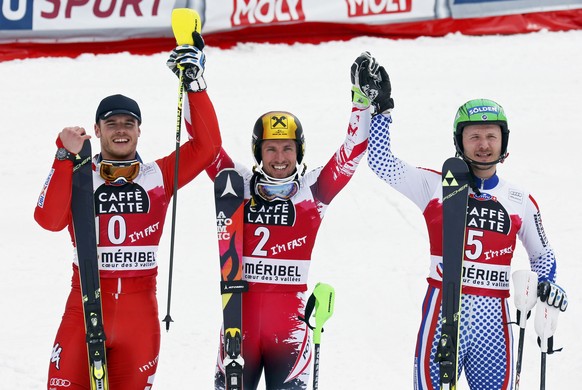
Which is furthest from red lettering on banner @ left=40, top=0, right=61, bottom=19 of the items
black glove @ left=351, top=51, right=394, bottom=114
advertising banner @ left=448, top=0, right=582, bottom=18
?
black glove @ left=351, top=51, right=394, bottom=114

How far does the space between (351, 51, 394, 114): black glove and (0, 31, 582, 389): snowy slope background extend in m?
2.58

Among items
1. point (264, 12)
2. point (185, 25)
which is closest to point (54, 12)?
point (264, 12)

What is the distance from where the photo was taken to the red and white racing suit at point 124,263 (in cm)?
517

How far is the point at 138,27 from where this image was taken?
12.2 m

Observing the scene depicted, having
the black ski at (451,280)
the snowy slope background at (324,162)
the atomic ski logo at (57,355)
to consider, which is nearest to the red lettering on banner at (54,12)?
the snowy slope background at (324,162)

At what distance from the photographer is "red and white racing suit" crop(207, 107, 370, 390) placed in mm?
5453

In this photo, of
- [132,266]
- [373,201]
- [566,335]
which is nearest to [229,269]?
[132,266]

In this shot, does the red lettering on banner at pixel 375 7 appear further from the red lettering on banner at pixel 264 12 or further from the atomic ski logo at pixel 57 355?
the atomic ski logo at pixel 57 355

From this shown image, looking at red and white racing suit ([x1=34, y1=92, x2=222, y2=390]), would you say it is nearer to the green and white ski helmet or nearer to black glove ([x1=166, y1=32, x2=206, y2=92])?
black glove ([x1=166, y1=32, x2=206, y2=92])

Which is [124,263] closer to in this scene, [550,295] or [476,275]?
[476,275]

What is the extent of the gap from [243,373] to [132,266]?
816 mm

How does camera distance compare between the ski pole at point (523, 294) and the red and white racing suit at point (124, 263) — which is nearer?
the red and white racing suit at point (124, 263)

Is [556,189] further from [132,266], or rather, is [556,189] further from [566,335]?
[132,266]

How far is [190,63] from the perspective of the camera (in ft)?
17.6
